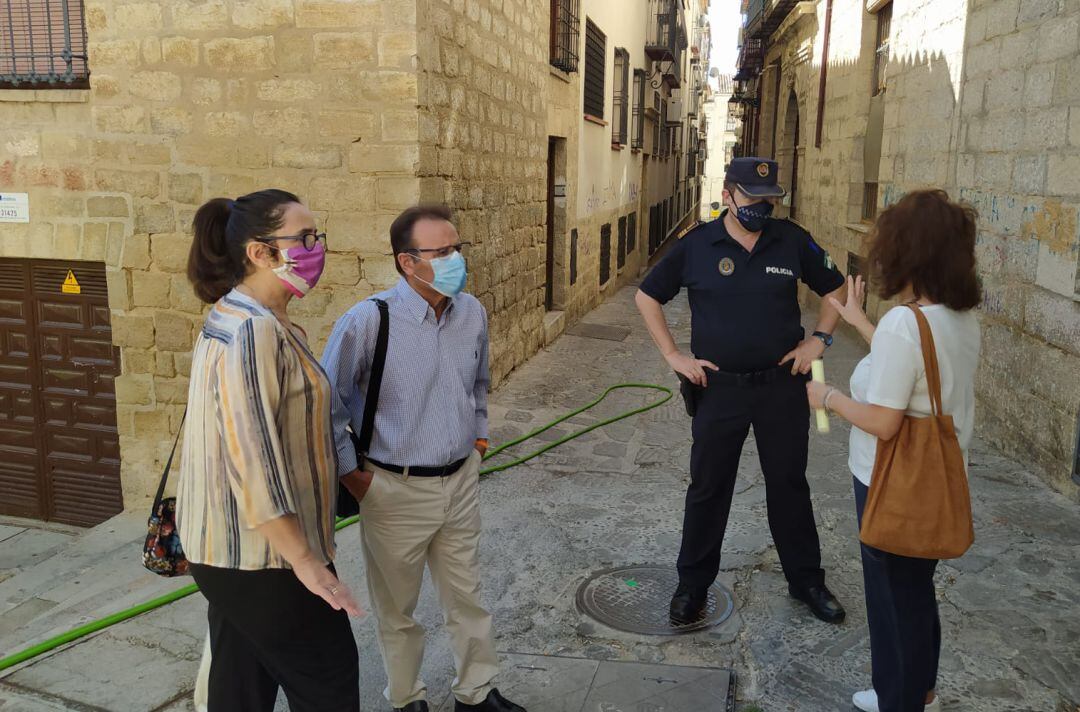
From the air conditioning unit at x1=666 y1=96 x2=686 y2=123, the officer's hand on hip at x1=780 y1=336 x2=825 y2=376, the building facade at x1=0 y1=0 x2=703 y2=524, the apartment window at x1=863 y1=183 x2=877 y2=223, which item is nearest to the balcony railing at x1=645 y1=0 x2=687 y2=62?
the air conditioning unit at x1=666 y1=96 x2=686 y2=123

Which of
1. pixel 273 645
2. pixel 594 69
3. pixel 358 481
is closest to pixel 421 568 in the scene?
pixel 358 481

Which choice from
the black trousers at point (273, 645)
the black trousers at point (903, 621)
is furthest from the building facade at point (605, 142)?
the black trousers at point (273, 645)

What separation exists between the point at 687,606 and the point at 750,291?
128 centimetres

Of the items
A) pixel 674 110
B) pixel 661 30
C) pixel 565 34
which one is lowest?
pixel 565 34

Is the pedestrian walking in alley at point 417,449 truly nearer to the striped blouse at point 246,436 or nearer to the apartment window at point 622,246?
the striped blouse at point 246,436

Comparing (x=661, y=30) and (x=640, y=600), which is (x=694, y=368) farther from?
(x=661, y=30)

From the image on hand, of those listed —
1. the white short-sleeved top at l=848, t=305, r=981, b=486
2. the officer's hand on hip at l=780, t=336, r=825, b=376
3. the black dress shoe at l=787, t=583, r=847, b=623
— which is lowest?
the black dress shoe at l=787, t=583, r=847, b=623

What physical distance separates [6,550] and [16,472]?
68 centimetres

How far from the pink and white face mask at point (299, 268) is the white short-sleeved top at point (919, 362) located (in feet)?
4.84

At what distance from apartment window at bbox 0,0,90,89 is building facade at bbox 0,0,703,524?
0.6 inches

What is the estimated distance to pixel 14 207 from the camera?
6.43 meters

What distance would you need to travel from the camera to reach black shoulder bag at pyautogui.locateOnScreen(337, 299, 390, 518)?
258 centimetres

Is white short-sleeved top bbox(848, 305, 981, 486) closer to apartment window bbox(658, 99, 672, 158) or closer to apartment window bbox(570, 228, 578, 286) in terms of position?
apartment window bbox(570, 228, 578, 286)

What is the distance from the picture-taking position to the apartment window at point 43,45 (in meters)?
6.19
